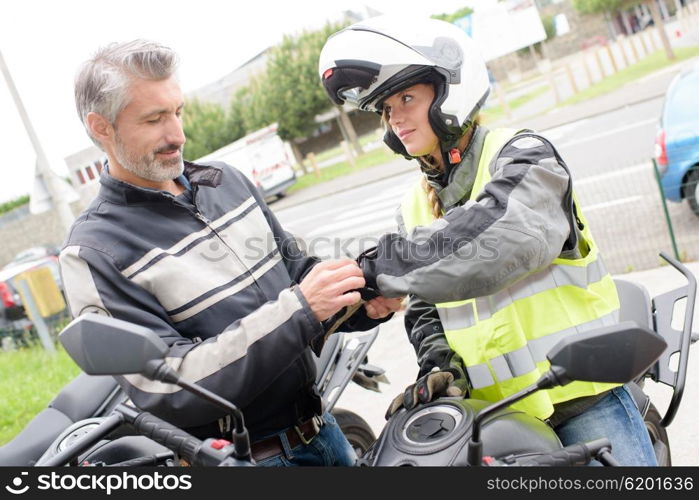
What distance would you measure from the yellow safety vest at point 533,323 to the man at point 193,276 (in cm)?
35

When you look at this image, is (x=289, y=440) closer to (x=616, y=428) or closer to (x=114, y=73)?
(x=616, y=428)

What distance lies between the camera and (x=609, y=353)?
1462mm

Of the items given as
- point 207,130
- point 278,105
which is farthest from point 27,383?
point 207,130

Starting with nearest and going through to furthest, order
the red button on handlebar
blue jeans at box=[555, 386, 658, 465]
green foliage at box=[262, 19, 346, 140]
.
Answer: the red button on handlebar < blue jeans at box=[555, 386, 658, 465] < green foliage at box=[262, 19, 346, 140]

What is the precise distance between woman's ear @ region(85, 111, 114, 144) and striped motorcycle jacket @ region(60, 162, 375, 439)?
4.7 inches

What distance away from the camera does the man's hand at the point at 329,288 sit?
1.87m

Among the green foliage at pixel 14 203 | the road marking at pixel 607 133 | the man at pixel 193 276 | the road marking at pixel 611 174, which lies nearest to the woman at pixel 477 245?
the man at pixel 193 276

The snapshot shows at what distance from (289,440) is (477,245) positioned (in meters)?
0.95

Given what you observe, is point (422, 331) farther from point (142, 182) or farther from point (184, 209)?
point (142, 182)

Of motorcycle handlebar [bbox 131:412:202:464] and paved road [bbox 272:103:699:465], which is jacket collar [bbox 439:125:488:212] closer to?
paved road [bbox 272:103:699:465]

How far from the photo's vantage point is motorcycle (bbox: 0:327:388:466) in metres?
2.70

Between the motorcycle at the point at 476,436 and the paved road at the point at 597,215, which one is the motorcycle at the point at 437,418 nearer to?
the motorcycle at the point at 476,436

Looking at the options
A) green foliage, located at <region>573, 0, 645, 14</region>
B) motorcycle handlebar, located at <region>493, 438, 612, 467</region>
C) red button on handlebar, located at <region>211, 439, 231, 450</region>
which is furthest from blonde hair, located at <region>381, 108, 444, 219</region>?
green foliage, located at <region>573, 0, 645, 14</region>

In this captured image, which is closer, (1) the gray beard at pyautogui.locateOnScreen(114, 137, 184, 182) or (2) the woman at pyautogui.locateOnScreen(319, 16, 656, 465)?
(2) the woman at pyautogui.locateOnScreen(319, 16, 656, 465)
